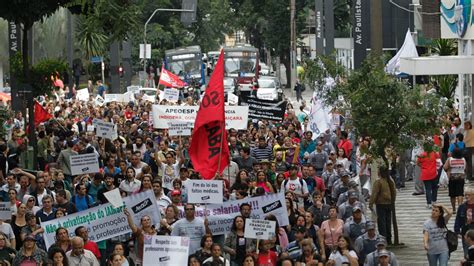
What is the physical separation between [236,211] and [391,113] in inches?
176

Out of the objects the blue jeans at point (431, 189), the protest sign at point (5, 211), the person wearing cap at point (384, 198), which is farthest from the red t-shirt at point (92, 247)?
the blue jeans at point (431, 189)

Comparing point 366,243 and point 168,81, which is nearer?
point 366,243

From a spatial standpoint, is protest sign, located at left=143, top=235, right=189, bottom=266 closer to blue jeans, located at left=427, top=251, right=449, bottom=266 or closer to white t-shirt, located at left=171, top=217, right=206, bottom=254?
white t-shirt, located at left=171, top=217, right=206, bottom=254

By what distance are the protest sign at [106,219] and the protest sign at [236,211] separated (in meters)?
0.46

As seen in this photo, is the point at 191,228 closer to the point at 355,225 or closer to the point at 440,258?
the point at 355,225

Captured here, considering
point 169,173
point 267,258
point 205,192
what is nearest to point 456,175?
point 169,173

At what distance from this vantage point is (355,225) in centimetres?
1895

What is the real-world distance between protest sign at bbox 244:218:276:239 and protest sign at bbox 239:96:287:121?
1462 cm

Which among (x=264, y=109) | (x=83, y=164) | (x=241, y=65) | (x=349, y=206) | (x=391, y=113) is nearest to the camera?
(x=349, y=206)

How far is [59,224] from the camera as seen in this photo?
17719mm

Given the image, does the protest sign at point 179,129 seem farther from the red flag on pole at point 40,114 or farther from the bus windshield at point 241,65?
the bus windshield at point 241,65

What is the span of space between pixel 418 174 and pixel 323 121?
2.61 m

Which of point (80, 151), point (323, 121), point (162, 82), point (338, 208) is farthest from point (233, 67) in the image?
point (338, 208)

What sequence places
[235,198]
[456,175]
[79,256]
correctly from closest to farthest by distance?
[79,256] < [235,198] < [456,175]
